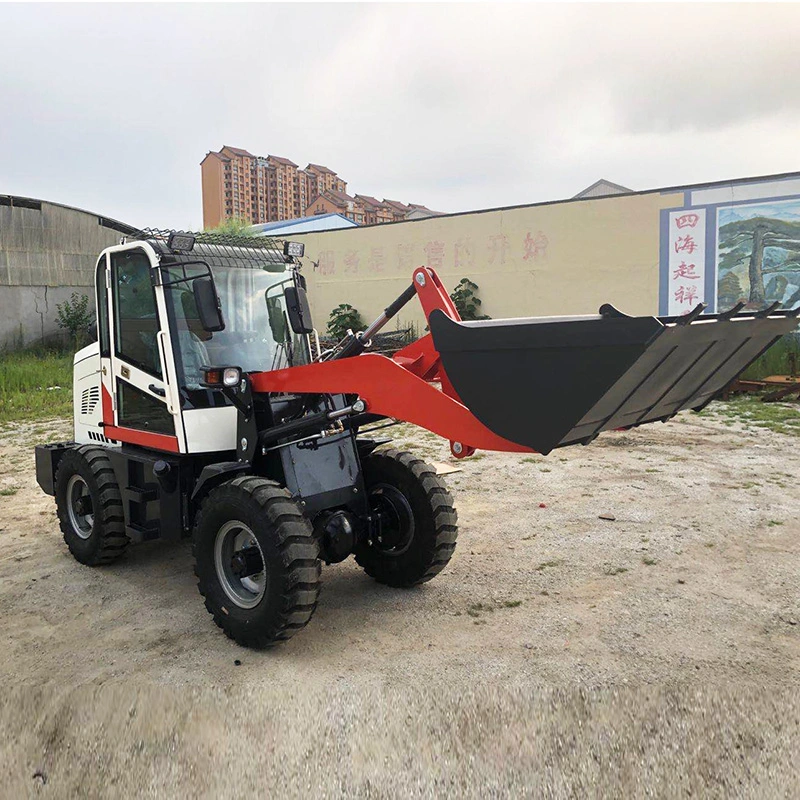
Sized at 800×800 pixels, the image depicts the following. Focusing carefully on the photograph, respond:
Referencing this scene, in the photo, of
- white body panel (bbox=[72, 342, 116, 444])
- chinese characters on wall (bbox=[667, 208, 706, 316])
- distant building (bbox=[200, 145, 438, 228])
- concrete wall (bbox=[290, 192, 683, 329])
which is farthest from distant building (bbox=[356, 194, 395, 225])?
white body panel (bbox=[72, 342, 116, 444])

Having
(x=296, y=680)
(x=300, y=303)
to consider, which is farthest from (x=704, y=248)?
(x=296, y=680)

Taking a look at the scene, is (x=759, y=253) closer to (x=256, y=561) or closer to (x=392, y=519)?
(x=392, y=519)

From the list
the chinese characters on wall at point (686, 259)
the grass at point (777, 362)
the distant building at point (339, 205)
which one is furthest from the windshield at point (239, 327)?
the distant building at point (339, 205)

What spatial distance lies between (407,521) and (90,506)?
8.26ft

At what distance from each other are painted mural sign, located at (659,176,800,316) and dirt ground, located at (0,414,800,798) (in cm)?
1105

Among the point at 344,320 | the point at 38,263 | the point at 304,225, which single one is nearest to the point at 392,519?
the point at 344,320

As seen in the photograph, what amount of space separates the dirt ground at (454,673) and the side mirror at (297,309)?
5.85 ft

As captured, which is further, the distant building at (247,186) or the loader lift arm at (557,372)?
the distant building at (247,186)

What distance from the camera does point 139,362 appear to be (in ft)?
17.3

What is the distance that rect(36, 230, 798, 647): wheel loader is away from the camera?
Result: 357 cm

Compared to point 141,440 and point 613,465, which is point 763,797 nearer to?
point 141,440

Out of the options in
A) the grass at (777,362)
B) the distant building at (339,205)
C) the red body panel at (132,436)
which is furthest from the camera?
the distant building at (339,205)

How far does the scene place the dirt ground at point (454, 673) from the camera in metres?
→ 3.15

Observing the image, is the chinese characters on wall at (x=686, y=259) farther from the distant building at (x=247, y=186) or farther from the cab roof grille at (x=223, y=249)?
the distant building at (x=247, y=186)
